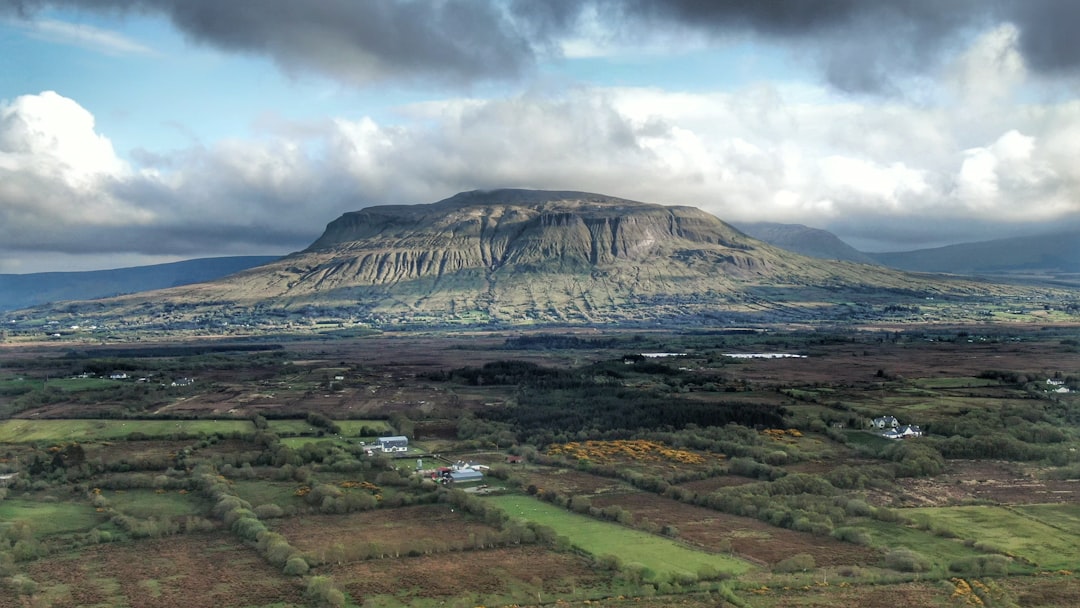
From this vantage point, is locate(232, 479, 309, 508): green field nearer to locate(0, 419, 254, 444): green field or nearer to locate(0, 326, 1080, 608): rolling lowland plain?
locate(0, 326, 1080, 608): rolling lowland plain

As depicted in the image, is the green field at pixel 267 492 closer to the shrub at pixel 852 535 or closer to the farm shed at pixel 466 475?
the farm shed at pixel 466 475

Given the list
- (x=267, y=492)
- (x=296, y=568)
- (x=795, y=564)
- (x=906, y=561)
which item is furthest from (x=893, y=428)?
(x=296, y=568)

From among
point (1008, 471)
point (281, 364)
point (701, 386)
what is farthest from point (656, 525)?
point (281, 364)

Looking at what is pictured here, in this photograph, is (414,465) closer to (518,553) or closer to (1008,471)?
(518,553)

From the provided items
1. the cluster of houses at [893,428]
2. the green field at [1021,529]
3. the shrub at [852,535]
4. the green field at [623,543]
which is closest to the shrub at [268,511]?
the green field at [623,543]

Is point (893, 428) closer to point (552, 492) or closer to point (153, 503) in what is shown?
point (552, 492)
